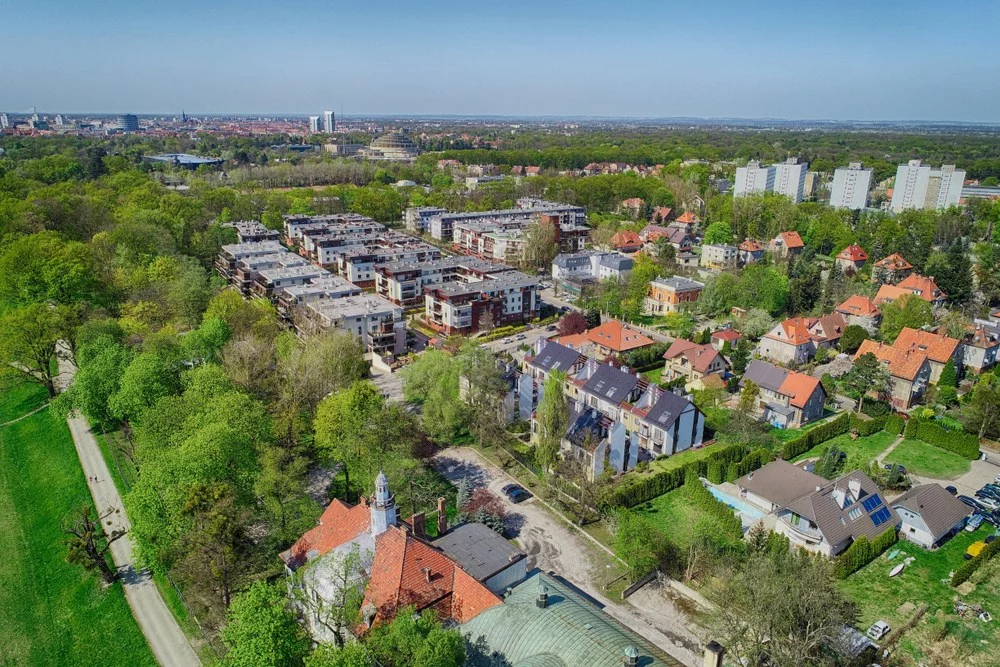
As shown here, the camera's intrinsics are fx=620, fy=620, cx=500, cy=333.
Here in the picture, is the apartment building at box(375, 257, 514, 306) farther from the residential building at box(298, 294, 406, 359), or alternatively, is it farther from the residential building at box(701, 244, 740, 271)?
the residential building at box(701, 244, 740, 271)

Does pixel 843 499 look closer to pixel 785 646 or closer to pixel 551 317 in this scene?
pixel 785 646

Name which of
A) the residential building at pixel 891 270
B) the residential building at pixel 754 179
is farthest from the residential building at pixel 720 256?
the residential building at pixel 754 179

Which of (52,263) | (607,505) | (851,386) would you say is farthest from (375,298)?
(851,386)

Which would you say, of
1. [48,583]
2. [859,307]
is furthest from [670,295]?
[48,583]

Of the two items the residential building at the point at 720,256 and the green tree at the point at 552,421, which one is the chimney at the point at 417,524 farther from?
the residential building at the point at 720,256

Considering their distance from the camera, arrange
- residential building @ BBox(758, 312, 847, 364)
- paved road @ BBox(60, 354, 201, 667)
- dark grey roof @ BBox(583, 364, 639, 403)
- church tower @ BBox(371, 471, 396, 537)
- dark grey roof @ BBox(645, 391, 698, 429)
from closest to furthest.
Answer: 1. church tower @ BBox(371, 471, 396, 537)
2. paved road @ BBox(60, 354, 201, 667)
3. dark grey roof @ BBox(645, 391, 698, 429)
4. dark grey roof @ BBox(583, 364, 639, 403)
5. residential building @ BBox(758, 312, 847, 364)

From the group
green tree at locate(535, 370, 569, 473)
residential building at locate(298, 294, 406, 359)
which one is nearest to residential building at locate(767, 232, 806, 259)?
residential building at locate(298, 294, 406, 359)

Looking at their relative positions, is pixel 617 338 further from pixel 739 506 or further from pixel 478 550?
pixel 478 550
